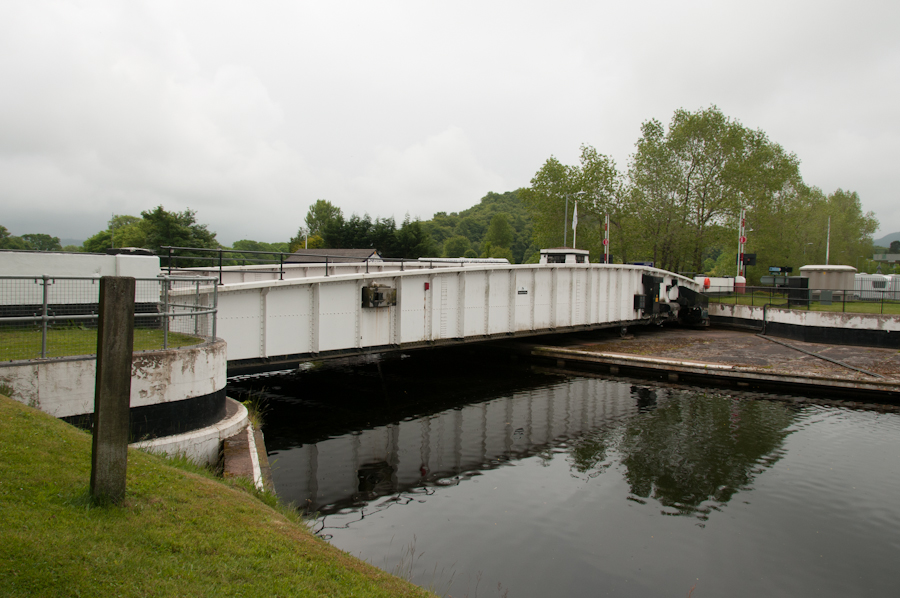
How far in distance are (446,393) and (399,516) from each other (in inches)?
352

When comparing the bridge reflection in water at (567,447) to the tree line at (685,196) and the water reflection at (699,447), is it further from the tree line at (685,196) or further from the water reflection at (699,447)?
the tree line at (685,196)

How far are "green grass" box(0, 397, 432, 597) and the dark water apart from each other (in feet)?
9.28

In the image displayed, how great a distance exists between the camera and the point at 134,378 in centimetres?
796

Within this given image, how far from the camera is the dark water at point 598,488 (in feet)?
25.0

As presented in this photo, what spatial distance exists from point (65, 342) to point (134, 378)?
1.94 metres

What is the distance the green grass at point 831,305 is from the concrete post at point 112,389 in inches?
1079

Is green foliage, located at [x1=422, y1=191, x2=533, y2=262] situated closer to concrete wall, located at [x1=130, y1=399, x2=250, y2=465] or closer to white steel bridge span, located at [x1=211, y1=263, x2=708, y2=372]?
white steel bridge span, located at [x1=211, y1=263, x2=708, y2=372]

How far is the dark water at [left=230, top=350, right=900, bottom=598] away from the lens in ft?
25.0

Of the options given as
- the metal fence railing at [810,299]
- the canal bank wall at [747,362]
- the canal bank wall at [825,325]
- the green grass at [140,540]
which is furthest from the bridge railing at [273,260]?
the metal fence railing at [810,299]

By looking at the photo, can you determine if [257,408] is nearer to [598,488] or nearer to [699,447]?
[598,488]

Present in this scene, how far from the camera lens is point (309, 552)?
4980 mm

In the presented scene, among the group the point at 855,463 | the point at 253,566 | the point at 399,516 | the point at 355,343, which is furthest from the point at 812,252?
the point at 253,566

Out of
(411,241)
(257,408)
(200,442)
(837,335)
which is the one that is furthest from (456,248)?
(200,442)

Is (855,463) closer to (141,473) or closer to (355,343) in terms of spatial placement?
(355,343)
